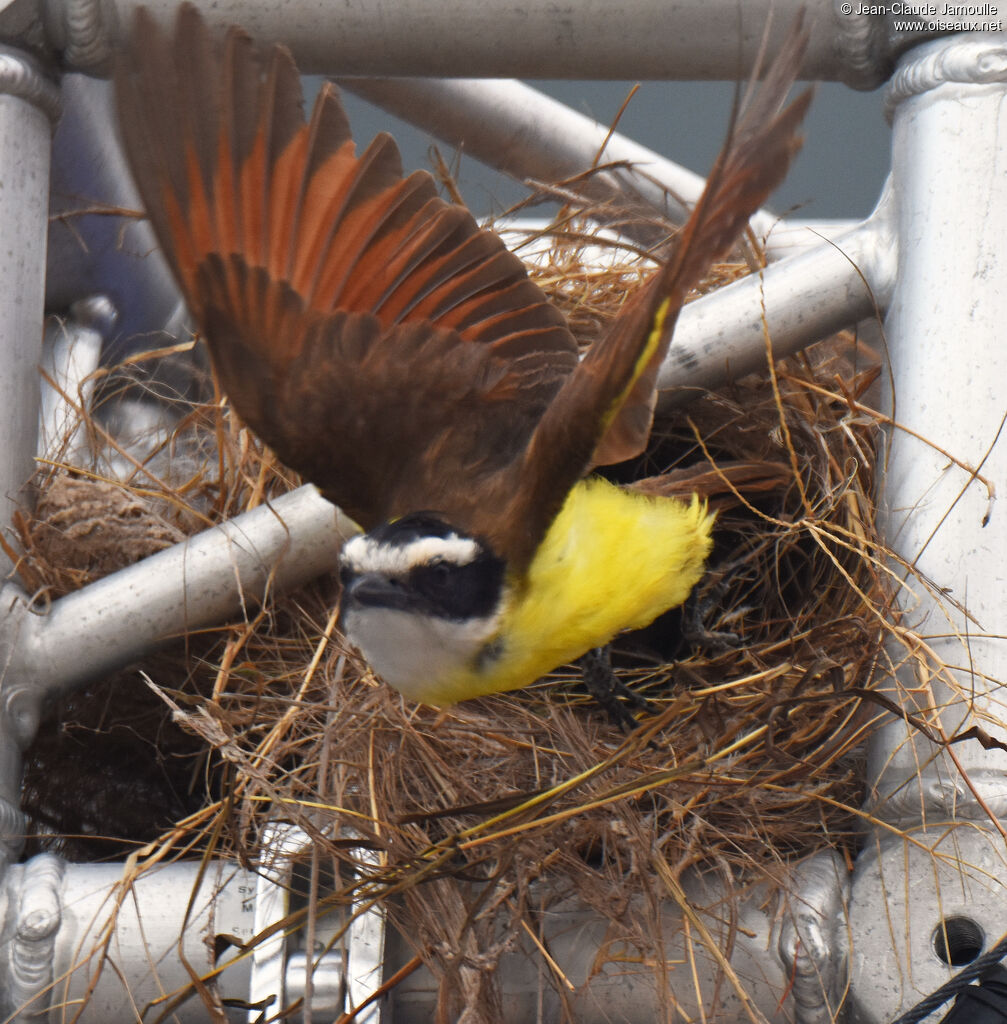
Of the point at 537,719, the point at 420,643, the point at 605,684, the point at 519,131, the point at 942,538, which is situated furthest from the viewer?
the point at 519,131

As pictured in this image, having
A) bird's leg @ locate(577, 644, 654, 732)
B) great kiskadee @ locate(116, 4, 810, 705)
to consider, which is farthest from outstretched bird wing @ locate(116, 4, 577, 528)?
bird's leg @ locate(577, 644, 654, 732)

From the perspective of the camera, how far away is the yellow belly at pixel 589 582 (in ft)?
5.66

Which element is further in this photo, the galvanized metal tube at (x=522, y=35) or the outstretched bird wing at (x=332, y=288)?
the galvanized metal tube at (x=522, y=35)

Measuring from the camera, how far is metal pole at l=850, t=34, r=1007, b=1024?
174 cm

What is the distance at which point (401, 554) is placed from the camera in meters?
1.68

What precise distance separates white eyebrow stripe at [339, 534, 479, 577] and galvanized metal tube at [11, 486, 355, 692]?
0.39 m

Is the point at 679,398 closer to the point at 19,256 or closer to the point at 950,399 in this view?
the point at 950,399

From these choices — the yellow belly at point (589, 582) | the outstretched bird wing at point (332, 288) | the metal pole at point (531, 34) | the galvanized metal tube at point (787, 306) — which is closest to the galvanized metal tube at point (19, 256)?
the metal pole at point (531, 34)

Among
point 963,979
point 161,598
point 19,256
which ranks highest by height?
point 19,256

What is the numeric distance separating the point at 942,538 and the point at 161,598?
1.07 m

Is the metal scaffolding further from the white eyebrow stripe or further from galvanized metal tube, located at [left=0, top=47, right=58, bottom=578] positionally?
the white eyebrow stripe

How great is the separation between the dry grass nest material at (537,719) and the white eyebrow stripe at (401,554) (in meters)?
0.24

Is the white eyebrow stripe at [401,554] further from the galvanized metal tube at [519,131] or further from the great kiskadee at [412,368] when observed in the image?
the galvanized metal tube at [519,131]

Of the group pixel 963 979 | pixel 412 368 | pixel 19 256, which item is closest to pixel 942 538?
pixel 963 979
